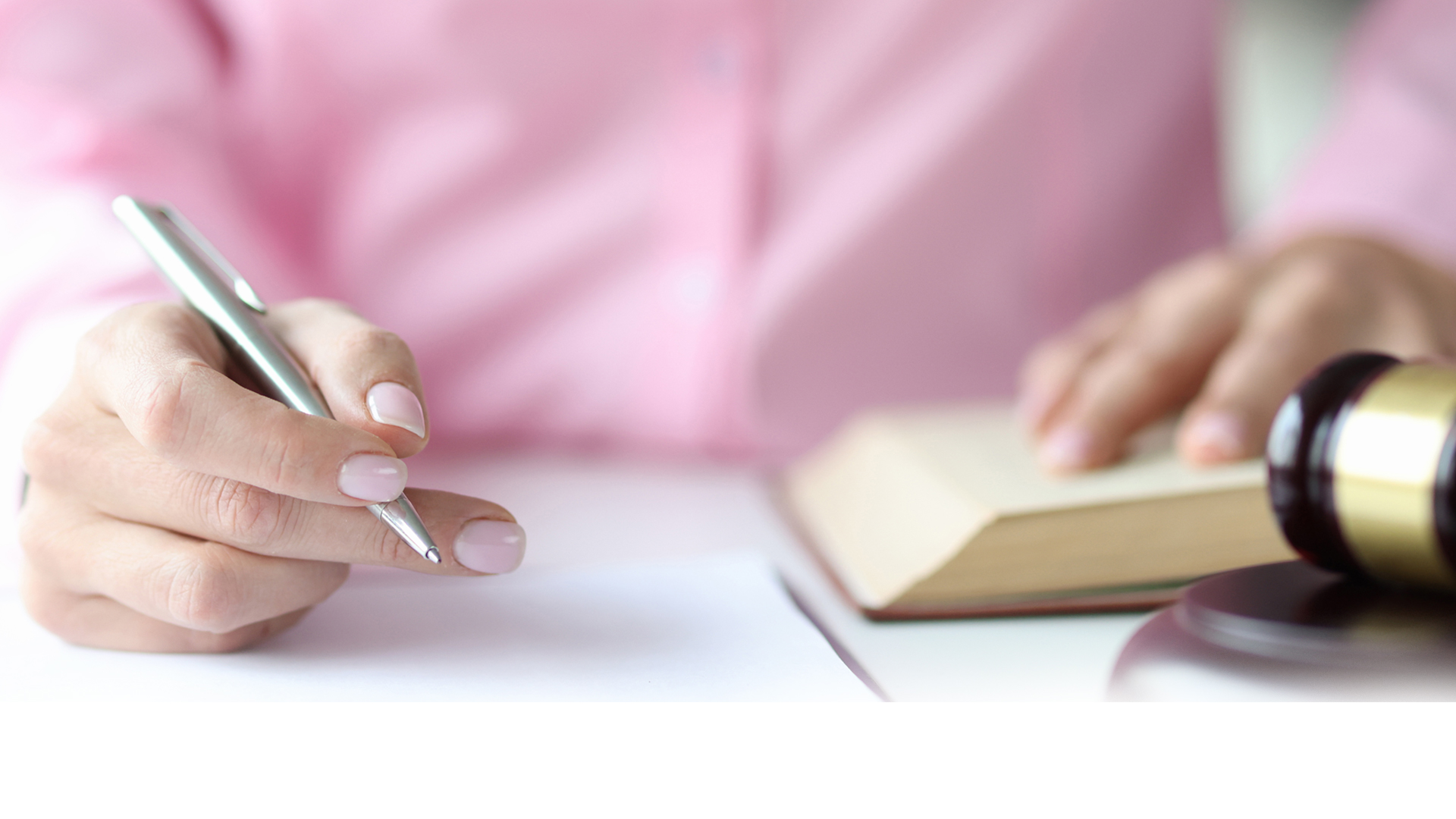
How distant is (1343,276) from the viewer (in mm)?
483

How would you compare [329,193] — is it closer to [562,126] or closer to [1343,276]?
[562,126]

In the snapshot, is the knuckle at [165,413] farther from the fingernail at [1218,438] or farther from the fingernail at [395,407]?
the fingernail at [1218,438]

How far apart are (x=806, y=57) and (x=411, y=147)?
0.23m

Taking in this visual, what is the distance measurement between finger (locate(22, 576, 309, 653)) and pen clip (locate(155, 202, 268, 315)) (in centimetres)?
7

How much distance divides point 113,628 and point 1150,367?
1.20 feet

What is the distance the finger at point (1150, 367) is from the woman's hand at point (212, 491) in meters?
0.24

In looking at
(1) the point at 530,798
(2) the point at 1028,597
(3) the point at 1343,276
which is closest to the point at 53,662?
(1) the point at 530,798

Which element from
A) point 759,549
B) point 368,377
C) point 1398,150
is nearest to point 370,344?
point 368,377

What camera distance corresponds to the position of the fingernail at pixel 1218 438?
36cm

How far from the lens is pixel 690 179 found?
651 millimetres

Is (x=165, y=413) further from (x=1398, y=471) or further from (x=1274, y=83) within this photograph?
(x=1274, y=83)

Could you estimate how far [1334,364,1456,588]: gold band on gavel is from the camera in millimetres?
221

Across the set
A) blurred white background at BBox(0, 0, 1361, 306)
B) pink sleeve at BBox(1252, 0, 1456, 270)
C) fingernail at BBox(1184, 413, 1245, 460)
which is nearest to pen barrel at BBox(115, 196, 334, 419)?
fingernail at BBox(1184, 413, 1245, 460)

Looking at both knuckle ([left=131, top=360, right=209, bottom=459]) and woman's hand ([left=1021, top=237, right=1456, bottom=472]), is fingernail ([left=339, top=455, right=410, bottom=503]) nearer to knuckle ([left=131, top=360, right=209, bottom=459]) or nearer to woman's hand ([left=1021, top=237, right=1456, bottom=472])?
knuckle ([left=131, top=360, right=209, bottom=459])
